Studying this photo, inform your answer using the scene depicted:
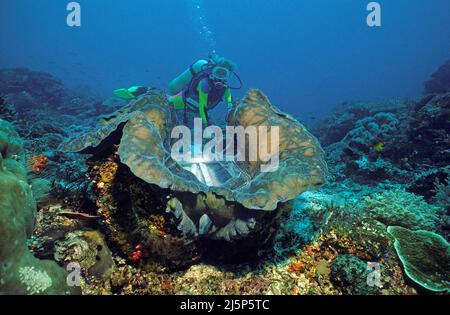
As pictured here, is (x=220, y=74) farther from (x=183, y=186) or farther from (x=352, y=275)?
(x=352, y=275)

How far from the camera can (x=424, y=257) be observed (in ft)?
10.9

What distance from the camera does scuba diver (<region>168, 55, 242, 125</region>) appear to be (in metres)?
7.13

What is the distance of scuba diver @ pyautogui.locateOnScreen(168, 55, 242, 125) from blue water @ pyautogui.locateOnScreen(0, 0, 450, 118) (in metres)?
92.5

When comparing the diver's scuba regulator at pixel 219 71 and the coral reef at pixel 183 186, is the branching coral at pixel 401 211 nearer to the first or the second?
the coral reef at pixel 183 186

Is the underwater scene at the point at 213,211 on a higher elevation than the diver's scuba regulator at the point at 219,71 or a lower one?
lower

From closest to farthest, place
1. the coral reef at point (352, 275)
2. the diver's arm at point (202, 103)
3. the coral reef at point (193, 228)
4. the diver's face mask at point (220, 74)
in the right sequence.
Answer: the coral reef at point (193, 228) < the coral reef at point (352, 275) < the diver's arm at point (202, 103) < the diver's face mask at point (220, 74)

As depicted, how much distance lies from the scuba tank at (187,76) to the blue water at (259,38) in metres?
92.1

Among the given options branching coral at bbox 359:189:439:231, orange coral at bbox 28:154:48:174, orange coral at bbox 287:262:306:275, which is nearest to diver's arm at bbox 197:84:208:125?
orange coral at bbox 28:154:48:174

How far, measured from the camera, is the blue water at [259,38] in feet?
347

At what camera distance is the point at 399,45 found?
122250 millimetres

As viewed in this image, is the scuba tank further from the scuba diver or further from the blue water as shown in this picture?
the blue water

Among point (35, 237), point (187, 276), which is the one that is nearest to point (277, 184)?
point (187, 276)

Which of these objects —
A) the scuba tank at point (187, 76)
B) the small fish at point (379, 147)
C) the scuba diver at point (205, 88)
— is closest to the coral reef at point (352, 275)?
the scuba diver at point (205, 88)
